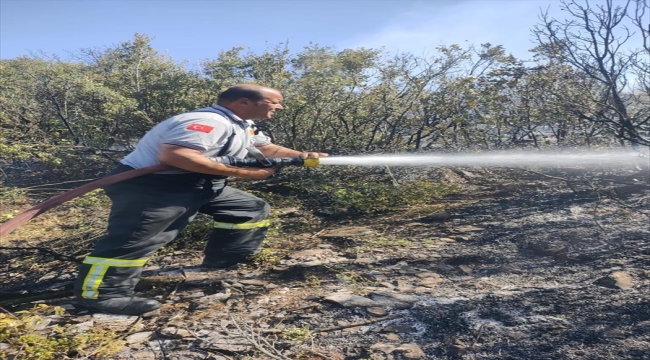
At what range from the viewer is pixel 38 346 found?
2086 mm

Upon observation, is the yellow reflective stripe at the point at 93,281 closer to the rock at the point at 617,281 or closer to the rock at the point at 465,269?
the rock at the point at 465,269

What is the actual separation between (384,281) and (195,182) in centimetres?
133

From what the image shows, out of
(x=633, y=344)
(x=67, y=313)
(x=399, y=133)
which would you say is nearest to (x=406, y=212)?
(x=399, y=133)

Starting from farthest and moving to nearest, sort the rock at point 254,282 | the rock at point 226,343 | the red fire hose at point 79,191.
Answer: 1. the rock at point 254,282
2. the red fire hose at point 79,191
3. the rock at point 226,343

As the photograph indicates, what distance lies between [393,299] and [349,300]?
0.82 ft

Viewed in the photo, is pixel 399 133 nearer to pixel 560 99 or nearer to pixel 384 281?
pixel 560 99

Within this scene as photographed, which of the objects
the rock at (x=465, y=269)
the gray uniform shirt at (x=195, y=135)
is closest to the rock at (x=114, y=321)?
the gray uniform shirt at (x=195, y=135)

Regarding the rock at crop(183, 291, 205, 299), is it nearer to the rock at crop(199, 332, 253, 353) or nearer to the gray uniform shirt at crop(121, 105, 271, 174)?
the rock at crop(199, 332, 253, 353)

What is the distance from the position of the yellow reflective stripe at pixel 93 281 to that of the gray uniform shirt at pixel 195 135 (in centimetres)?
63

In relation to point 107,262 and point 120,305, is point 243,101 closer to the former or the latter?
point 107,262

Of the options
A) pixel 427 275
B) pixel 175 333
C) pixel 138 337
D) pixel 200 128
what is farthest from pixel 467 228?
pixel 138 337

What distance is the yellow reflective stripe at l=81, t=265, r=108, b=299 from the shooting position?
8.34 feet

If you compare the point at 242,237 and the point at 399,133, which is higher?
the point at 399,133

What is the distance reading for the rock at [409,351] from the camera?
2074 mm
